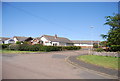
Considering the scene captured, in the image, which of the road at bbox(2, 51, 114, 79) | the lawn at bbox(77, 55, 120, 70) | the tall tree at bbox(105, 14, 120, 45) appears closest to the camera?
the road at bbox(2, 51, 114, 79)

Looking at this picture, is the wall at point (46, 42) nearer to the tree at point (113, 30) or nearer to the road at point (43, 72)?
the tree at point (113, 30)

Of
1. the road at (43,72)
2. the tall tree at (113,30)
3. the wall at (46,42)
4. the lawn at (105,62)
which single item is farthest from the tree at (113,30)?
the wall at (46,42)

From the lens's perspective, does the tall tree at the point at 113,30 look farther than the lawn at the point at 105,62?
Yes

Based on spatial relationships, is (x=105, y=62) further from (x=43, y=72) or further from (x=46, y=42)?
(x=46, y=42)

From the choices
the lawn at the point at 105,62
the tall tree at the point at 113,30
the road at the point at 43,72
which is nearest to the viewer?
the road at the point at 43,72

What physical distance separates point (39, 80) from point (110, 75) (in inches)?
189

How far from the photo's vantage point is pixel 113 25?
72.1ft

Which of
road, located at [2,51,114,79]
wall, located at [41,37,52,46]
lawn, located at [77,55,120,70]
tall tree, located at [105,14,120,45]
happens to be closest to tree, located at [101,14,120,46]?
tall tree, located at [105,14,120,45]

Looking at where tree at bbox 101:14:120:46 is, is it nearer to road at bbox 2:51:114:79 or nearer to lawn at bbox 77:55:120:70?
lawn at bbox 77:55:120:70

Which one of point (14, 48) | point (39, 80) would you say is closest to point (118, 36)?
point (39, 80)

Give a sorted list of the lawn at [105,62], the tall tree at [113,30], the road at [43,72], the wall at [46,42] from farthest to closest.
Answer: the wall at [46,42] < the tall tree at [113,30] < the lawn at [105,62] < the road at [43,72]

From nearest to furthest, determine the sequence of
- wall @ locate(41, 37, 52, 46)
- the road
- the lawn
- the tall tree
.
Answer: the road
the lawn
the tall tree
wall @ locate(41, 37, 52, 46)

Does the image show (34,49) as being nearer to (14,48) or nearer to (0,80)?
(14,48)

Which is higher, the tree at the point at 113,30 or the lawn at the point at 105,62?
the tree at the point at 113,30
